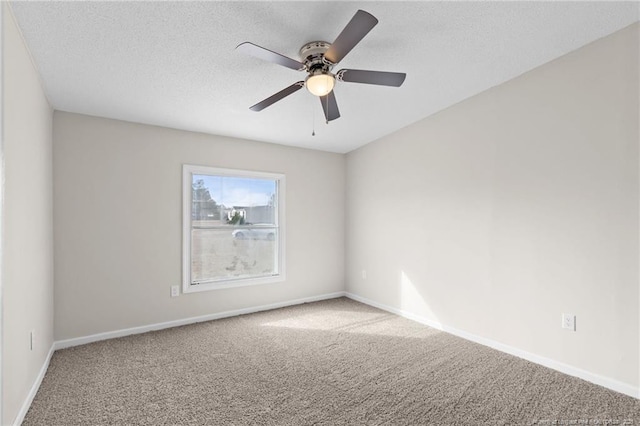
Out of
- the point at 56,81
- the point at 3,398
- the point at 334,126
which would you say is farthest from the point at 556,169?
the point at 56,81

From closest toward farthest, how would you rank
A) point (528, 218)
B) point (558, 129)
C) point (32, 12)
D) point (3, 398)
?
Answer: point (3, 398), point (32, 12), point (558, 129), point (528, 218)

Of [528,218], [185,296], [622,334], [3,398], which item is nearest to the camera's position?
[3,398]

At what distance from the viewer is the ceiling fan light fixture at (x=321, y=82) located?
2.07 meters

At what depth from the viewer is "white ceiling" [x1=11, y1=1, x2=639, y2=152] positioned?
1845 millimetres

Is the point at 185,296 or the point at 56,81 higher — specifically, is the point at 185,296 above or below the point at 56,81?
below

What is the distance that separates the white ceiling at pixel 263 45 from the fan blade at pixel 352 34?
0.72ft

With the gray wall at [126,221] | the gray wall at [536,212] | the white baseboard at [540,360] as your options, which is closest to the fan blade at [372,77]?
the gray wall at [536,212]

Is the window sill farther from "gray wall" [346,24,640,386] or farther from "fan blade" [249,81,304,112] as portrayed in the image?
"fan blade" [249,81,304,112]

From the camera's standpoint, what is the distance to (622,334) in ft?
7.15

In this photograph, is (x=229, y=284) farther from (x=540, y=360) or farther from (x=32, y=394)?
(x=540, y=360)

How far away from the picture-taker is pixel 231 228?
4.10m

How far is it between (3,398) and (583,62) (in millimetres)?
4307

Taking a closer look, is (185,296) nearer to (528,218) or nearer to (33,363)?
(33,363)

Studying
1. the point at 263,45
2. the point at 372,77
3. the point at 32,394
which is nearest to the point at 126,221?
the point at 32,394
